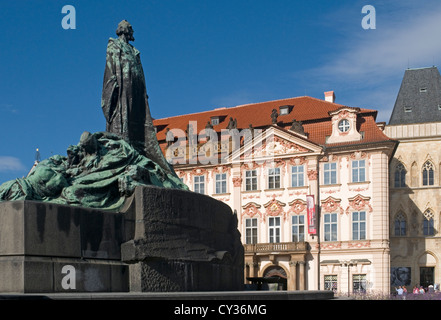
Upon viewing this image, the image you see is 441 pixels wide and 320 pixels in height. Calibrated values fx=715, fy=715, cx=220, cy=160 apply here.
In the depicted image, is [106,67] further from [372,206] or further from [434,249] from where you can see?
[434,249]

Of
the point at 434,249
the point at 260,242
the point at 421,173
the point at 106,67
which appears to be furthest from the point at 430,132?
the point at 106,67

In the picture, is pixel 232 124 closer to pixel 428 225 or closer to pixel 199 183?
pixel 199 183

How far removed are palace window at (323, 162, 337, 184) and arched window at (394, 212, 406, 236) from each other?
7.86 metres

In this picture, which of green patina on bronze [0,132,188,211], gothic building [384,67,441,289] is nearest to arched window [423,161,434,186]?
gothic building [384,67,441,289]

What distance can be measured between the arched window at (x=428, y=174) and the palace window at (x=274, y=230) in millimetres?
11332

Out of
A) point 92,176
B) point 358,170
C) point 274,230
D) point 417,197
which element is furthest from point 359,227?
point 92,176

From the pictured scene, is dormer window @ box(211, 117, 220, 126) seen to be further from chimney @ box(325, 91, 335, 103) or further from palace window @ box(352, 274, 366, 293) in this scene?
palace window @ box(352, 274, 366, 293)

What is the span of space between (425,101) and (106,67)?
4007 cm

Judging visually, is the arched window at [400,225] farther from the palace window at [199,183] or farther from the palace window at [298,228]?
the palace window at [199,183]

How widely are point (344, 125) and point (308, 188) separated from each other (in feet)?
13.5

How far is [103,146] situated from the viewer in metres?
12.0

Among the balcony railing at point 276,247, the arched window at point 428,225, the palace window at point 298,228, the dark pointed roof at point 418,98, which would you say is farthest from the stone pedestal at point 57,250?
the dark pointed roof at point 418,98

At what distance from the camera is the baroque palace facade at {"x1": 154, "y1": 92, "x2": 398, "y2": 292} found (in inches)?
1519

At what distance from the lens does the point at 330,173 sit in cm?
4019
